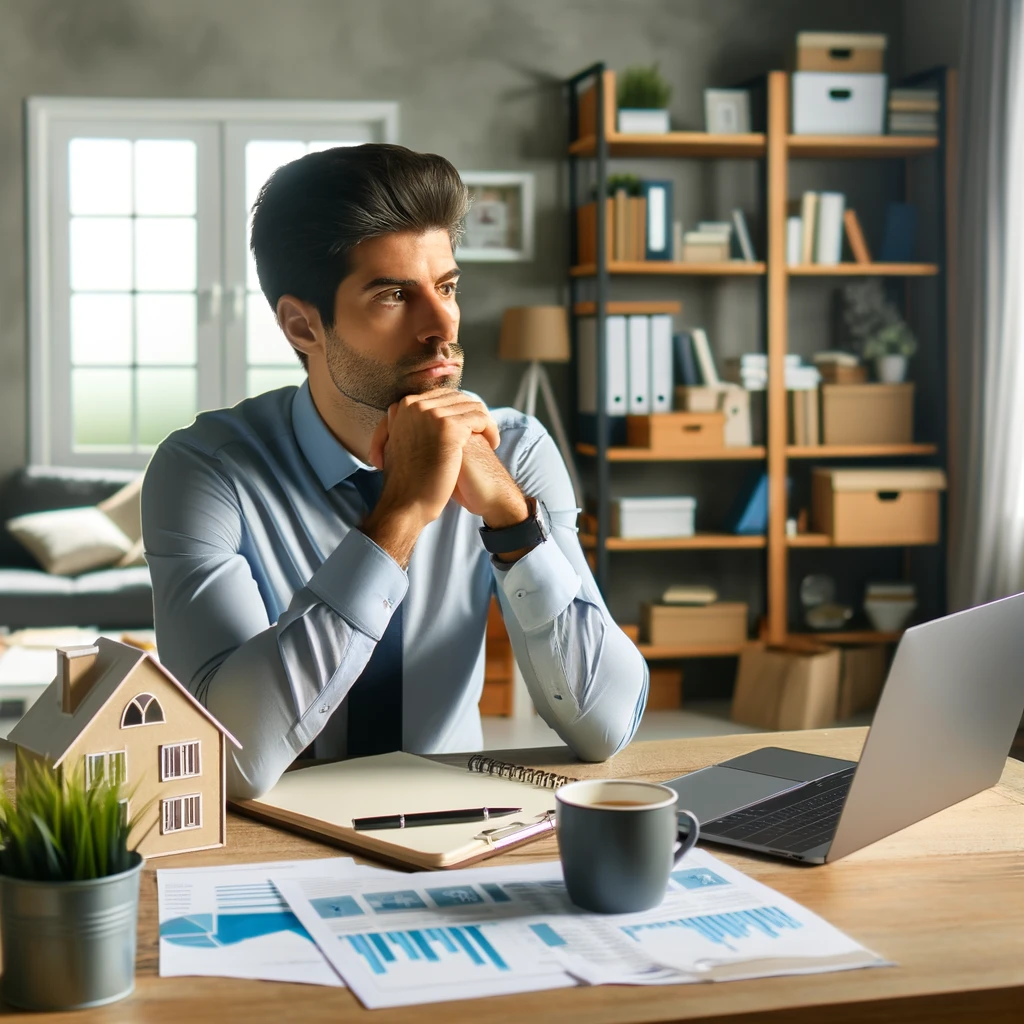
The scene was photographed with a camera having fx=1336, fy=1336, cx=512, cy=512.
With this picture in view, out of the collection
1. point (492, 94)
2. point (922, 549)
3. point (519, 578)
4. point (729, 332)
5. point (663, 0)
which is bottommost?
point (922, 549)

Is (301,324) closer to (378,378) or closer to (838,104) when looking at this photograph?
(378,378)

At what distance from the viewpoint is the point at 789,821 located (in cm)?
117

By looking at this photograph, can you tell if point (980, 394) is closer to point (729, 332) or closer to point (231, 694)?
point (729, 332)

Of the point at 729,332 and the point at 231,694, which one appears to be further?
the point at 729,332

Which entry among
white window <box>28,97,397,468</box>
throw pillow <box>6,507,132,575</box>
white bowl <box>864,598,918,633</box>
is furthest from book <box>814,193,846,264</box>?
throw pillow <box>6,507,132,575</box>

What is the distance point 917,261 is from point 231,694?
14.6 feet

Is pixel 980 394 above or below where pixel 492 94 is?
below

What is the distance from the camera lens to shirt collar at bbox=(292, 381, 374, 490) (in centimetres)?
169

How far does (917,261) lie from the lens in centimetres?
520

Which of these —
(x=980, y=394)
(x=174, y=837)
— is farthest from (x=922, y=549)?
(x=174, y=837)

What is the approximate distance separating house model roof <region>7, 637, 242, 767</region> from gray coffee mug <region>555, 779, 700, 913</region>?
298 mm

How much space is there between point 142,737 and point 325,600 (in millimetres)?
311

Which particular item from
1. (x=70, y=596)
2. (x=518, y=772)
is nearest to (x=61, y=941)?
(x=518, y=772)

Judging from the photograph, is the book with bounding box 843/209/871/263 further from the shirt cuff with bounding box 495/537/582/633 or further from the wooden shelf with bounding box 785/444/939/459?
the shirt cuff with bounding box 495/537/582/633
